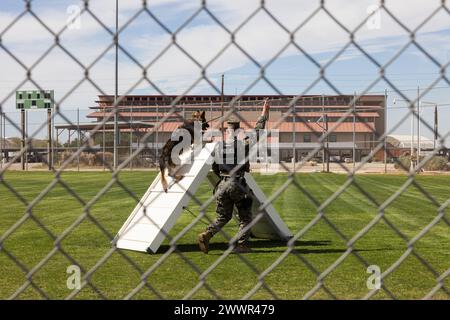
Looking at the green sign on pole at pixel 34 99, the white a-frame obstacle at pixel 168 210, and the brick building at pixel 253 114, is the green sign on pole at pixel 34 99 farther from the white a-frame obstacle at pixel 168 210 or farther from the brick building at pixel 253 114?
the white a-frame obstacle at pixel 168 210

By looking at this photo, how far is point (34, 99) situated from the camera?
10.4ft

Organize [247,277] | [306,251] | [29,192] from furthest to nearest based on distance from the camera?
[29,192] < [306,251] < [247,277]

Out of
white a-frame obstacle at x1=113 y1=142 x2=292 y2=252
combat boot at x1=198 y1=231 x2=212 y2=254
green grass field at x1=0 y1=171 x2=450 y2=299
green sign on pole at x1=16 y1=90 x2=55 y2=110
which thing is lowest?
green grass field at x1=0 y1=171 x2=450 y2=299

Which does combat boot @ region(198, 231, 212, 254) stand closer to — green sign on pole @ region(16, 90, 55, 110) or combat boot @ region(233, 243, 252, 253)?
combat boot @ region(233, 243, 252, 253)

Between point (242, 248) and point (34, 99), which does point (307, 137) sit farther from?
point (34, 99)

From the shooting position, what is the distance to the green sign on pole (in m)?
2.44

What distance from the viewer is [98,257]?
7879 millimetres

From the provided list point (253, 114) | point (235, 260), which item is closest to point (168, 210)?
point (235, 260)

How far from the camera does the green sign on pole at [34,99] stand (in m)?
2.44

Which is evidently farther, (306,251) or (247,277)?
(306,251)

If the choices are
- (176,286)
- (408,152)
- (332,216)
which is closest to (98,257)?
(176,286)

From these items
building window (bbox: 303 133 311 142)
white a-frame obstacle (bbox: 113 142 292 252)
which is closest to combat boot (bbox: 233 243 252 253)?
white a-frame obstacle (bbox: 113 142 292 252)
